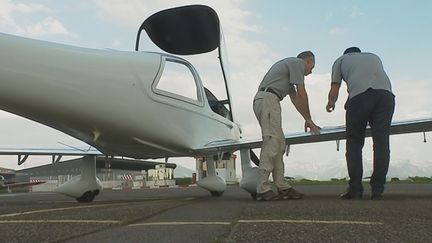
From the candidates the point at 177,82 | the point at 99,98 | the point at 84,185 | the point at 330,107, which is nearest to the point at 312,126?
the point at 330,107

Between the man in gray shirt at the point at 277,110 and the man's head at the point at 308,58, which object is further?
the man's head at the point at 308,58

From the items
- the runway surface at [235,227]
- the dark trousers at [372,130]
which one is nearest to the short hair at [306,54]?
the dark trousers at [372,130]

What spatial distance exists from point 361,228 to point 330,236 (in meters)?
0.35

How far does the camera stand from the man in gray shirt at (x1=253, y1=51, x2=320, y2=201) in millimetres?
5848

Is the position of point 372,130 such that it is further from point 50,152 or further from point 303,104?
point 50,152

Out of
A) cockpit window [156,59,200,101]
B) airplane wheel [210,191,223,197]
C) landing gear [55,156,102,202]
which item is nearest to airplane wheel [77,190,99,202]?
landing gear [55,156,102,202]

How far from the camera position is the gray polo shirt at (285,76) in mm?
6148

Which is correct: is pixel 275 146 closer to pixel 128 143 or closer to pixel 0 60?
pixel 128 143

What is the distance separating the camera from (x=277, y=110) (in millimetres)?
6109

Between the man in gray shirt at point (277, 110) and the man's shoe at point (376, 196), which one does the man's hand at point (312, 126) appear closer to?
the man in gray shirt at point (277, 110)

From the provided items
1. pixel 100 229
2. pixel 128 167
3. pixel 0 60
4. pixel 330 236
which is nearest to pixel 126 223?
pixel 100 229

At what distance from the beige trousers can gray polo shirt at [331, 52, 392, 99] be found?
3.05 ft

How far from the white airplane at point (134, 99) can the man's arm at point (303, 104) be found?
266mm

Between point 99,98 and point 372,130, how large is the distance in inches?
132
